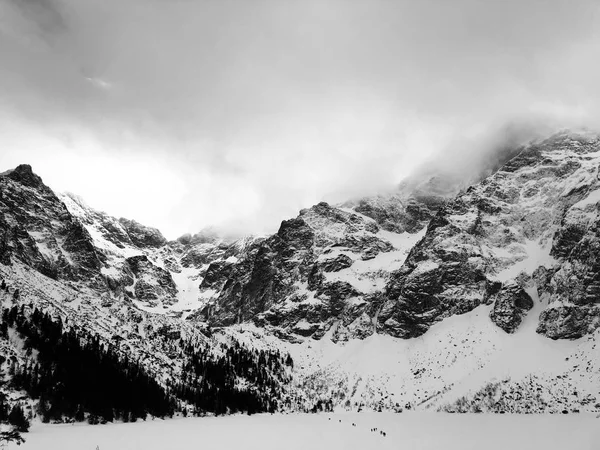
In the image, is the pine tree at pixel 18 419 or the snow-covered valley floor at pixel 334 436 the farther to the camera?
the pine tree at pixel 18 419

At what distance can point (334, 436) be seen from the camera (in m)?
142

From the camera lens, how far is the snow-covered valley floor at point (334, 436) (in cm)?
11681

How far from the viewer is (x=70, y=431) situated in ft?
484

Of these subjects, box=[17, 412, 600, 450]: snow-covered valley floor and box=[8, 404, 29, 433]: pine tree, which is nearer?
box=[17, 412, 600, 450]: snow-covered valley floor

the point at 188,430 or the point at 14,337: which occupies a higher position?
the point at 14,337

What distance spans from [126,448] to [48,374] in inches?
3361

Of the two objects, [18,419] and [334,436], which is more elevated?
[334,436]

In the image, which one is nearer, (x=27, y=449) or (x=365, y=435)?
(x=27, y=449)

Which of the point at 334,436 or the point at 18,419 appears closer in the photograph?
the point at 334,436

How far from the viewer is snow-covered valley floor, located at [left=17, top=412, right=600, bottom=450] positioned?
4599 inches

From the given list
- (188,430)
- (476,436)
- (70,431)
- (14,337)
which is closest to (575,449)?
(476,436)

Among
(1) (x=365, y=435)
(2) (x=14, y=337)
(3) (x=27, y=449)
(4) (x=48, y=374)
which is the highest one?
(2) (x=14, y=337)

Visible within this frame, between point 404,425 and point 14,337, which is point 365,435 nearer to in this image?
point 404,425

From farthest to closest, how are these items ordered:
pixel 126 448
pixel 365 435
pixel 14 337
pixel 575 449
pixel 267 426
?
pixel 14 337, pixel 267 426, pixel 365 435, pixel 126 448, pixel 575 449
